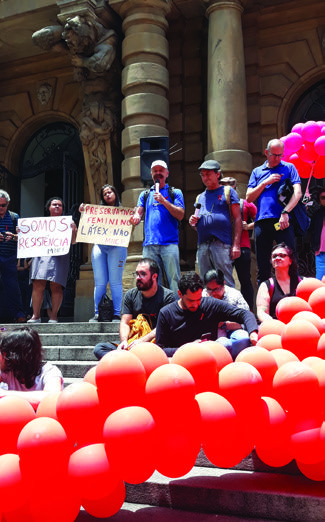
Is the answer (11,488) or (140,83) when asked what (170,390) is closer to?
(11,488)

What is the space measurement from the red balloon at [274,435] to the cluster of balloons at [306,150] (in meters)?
5.12

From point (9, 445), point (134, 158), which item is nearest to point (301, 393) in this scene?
point (9, 445)

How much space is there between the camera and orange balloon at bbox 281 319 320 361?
323cm

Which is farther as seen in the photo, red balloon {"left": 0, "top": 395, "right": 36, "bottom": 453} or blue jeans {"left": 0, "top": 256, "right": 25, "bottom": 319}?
blue jeans {"left": 0, "top": 256, "right": 25, "bottom": 319}

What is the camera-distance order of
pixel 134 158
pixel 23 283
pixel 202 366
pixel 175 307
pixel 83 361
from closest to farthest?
1. pixel 202 366
2. pixel 175 307
3. pixel 83 361
4. pixel 134 158
5. pixel 23 283

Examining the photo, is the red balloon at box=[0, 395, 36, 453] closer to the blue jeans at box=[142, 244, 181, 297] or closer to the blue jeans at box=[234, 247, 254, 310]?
the blue jeans at box=[142, 244, 181, 297]

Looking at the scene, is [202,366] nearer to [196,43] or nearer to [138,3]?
[138,3]

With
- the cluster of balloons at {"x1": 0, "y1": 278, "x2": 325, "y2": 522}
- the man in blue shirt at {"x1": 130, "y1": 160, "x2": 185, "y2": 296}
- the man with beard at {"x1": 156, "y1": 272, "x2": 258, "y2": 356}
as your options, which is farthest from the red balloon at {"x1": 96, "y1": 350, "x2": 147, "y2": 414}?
the man in blue shirt at {"x1": 130, "y1": 160, "x2": 185, "y2": 296}

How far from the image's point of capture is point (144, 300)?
215 inches

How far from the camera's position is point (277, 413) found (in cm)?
271

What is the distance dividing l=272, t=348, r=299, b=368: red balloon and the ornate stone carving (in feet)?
26.3

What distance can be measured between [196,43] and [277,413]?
33.1ft

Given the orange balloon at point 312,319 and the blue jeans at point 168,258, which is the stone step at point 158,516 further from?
the blue jeans at point 168,258

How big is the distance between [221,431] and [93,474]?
0.58 metres
